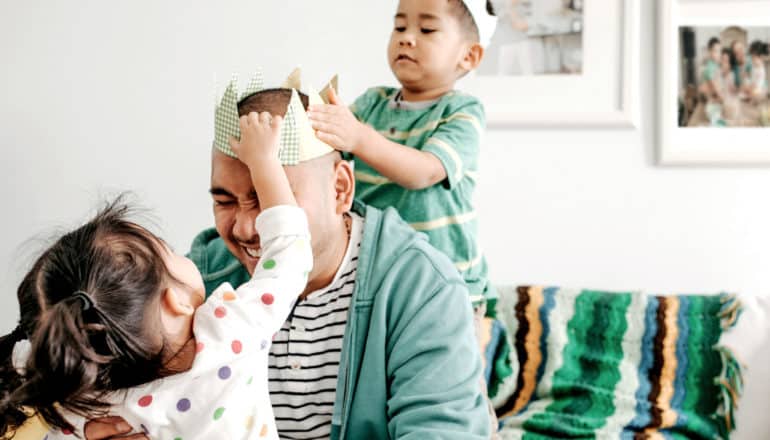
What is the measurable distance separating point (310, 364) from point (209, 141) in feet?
3.86

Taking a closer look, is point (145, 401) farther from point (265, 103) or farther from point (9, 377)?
point (265, 103)

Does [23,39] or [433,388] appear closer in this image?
[433,388]

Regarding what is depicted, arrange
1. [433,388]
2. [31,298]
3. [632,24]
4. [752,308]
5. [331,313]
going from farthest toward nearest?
[632,24] < [752,308] < [331,313] < [433,388] < [31,298]

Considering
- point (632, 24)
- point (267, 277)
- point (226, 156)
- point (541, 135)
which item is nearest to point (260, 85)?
point (226, 156)

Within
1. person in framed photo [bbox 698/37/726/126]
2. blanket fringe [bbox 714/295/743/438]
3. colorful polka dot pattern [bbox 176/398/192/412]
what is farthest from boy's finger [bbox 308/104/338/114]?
person in framed photo [bbox 698/37/726/126]

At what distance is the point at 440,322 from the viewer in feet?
4.42

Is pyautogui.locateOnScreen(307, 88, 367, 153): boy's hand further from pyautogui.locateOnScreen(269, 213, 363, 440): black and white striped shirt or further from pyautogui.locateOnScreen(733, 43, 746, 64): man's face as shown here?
pyautogui.locateOnScreen(733, 43, 746, 64): man's face

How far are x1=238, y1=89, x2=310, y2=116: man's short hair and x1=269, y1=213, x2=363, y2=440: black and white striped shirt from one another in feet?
0.97

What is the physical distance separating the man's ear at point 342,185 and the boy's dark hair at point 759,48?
146cm

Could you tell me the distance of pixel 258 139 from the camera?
1.24 meters

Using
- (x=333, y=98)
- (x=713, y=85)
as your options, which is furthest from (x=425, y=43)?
(x=713, y=85)

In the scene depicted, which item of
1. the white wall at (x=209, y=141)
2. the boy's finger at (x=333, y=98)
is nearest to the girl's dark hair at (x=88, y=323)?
the boy's finger at (x=333, y=98)

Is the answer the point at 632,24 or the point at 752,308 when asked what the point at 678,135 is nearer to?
the point at 632,24

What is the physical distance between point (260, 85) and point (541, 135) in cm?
118
